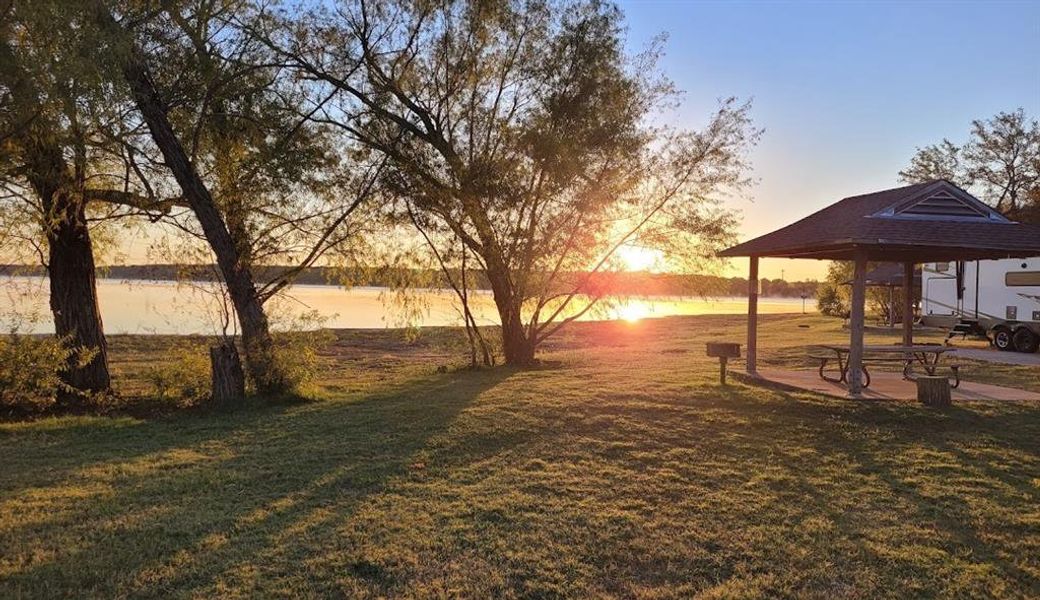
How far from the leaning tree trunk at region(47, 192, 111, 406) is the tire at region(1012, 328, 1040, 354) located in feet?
63.6

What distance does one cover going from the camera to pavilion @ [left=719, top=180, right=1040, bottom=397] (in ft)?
27.7

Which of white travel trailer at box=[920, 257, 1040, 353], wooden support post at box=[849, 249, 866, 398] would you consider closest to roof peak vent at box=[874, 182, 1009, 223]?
wooden support post at box=[849, 249, 866, 398]

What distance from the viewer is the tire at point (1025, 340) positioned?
52.1 feet

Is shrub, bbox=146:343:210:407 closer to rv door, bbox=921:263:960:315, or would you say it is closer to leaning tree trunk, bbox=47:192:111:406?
leaning tree trunk, bbox=47:192:111:406

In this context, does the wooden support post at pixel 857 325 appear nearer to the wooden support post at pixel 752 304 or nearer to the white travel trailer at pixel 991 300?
the wooden support post at pixel 752 304

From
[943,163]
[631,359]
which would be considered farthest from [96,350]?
[943,163]

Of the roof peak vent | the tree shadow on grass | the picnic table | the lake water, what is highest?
the roof peak vent

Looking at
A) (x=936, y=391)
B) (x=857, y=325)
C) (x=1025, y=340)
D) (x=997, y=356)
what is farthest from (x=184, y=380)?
(x=1025, y=340)

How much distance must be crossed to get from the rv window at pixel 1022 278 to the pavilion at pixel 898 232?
7.42 metres

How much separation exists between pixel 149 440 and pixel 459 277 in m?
6.75

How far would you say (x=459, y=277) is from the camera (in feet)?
42.5

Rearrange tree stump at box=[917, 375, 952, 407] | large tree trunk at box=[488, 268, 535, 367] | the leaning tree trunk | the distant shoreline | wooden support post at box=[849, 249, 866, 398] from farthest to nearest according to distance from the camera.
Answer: large tree trunk at box=[488, 268, 535, 367] → the distant shoreline → the leaning tree trunk → wooden support post at box=[849, 249, 866, 398] → tree stump at box=[917, 375, 952, 407]

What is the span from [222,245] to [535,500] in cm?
680

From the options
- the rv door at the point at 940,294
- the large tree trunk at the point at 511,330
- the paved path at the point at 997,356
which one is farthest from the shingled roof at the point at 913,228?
the rv door at the point at 940,294
